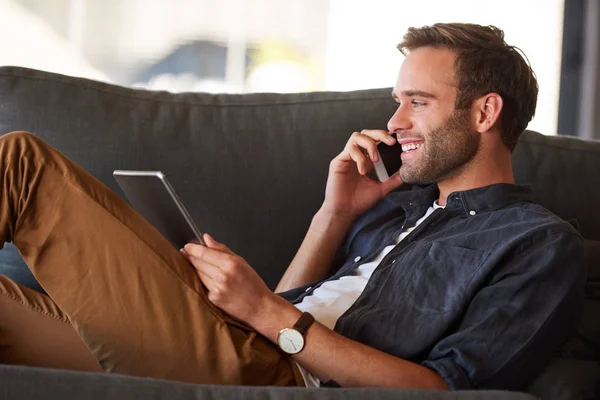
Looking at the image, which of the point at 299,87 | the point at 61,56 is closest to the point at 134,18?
the point at 61,56

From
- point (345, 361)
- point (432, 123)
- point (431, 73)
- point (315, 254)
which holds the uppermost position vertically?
point (431, 73)

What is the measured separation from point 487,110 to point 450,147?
119 millimetres

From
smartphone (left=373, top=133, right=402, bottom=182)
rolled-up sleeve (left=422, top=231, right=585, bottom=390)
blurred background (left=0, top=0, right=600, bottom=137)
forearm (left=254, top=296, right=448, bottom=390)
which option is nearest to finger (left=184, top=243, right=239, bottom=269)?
forearm (left=254, top=296, right=448, bottom=390)

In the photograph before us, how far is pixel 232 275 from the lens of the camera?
1.33 metres

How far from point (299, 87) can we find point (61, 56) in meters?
0.85

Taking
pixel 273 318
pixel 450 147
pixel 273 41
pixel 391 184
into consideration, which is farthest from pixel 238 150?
pixel 273 41

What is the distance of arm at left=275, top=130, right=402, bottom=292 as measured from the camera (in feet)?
5.85

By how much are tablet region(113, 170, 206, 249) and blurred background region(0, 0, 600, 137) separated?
4.60 feet

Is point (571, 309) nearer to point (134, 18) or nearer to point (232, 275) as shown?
point (232, 275)

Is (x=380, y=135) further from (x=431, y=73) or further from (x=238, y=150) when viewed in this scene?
(x=238, y=150)

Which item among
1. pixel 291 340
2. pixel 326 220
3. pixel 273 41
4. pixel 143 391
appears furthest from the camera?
pixel 273 41

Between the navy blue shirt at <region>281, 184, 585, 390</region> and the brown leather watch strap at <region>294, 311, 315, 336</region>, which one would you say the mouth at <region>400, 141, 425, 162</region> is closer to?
the navy blue shirt at <region>281, 184, 585, 390</region>

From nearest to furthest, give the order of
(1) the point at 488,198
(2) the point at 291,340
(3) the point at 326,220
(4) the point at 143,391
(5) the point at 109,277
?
(4) the point at 143,391 → (5) the point at 109,277 → (2) the point at 291,340 → (1) the point at 488,198 → (3) the point at 326,220

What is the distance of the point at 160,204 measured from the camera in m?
1.38
